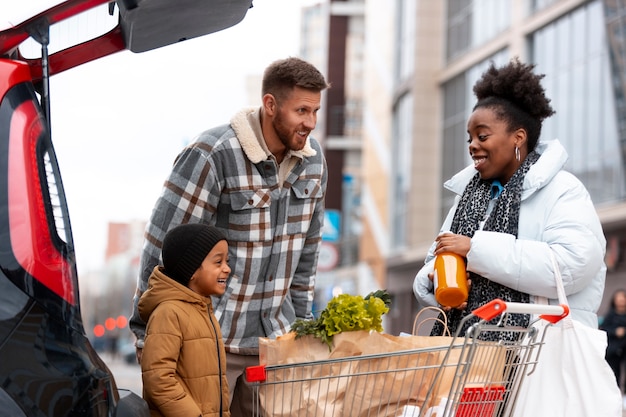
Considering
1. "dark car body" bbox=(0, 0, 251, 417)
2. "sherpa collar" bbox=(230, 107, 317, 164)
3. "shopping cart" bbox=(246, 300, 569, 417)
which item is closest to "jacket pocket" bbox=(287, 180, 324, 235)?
"sherpa collar" bbox=(230, 107, 317, 164)

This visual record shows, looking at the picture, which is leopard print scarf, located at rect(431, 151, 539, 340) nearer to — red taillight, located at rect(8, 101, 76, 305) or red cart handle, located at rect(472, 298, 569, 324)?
red cart handle, located at rect(472, 298, 569, 324)

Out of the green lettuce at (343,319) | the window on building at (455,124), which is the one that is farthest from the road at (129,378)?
the window on building at (455,124)

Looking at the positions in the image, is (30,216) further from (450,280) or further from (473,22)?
(473,22)

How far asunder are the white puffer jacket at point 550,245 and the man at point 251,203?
35.5 inches

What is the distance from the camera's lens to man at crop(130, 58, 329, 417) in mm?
4633

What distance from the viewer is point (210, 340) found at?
13.3 feet

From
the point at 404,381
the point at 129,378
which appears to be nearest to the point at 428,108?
the point at 129,378

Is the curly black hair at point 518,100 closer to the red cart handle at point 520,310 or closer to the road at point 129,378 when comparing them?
the red cart handle at point 520,310

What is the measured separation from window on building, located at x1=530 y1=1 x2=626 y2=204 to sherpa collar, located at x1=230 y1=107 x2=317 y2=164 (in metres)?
20.5

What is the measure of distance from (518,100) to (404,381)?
1.54 m

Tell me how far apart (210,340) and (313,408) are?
1.76 feet

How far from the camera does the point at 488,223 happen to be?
4.56 metres

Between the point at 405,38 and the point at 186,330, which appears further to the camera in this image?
the point at 405,38

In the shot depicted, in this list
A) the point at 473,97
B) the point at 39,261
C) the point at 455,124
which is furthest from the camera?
the point at 455,124
